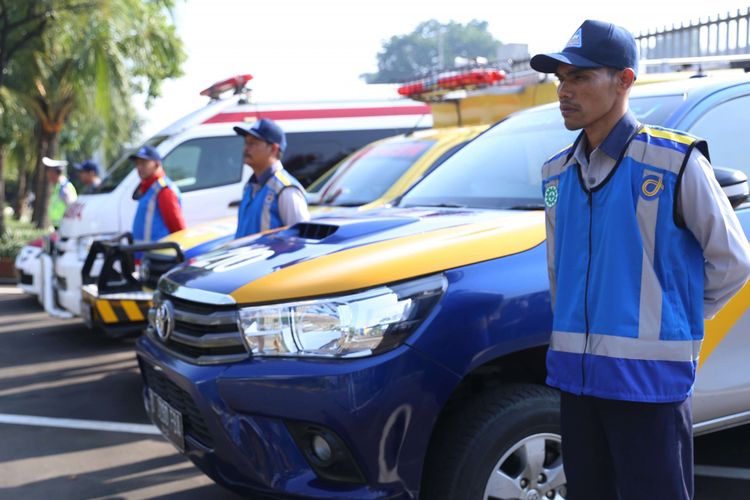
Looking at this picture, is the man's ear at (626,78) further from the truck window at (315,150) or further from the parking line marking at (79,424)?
the truck window at (315,150)

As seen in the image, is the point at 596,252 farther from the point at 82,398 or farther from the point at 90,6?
the point at 90,6

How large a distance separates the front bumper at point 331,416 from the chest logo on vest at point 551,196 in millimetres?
653

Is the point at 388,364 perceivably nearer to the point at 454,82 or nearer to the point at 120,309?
the point at 120,309

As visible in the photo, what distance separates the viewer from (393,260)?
2.97 metres

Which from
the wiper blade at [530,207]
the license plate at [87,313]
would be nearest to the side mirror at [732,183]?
the wiper blade at [530,207]

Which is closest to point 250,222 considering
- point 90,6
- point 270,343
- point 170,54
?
point 270,343

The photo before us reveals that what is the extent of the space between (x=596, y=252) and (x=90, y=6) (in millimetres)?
10729

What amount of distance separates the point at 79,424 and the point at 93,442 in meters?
0.42

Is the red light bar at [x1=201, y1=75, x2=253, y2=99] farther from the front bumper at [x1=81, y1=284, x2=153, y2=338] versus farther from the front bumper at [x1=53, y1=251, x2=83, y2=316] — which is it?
the front bumper at [x1=81, y1=284, x2=153, y2=338]

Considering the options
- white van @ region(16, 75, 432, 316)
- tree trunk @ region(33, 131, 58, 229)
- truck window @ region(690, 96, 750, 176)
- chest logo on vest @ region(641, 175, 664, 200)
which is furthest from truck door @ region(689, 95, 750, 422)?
tree trunk @ region(33, 131, 58, 229)

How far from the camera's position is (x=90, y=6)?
38.0ft

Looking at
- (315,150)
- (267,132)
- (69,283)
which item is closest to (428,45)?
(315,150)

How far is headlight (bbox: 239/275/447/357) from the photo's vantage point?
280 centimetres

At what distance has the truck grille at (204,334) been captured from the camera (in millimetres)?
3020
